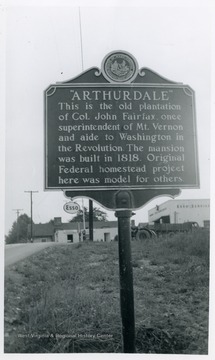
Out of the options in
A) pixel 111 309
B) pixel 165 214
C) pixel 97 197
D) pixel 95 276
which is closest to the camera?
pixel 97 197

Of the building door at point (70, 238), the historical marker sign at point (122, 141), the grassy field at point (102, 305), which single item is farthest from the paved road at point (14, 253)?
the building door at point (70, 238)

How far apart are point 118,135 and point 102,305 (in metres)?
2.41

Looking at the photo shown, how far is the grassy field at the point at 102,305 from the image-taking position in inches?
166

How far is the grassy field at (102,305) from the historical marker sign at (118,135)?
1724mm

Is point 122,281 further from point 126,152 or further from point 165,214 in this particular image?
point 165,214

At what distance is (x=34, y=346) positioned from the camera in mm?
4102

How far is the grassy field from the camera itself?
4.21 m

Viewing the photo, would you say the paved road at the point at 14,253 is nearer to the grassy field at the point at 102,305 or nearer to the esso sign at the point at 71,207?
the grassy field at the point at 102,305

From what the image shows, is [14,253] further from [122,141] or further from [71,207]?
[122,141]

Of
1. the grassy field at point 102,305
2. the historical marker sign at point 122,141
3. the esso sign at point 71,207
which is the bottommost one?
the grassy field at point 102,305

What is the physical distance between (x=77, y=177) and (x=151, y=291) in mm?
2809

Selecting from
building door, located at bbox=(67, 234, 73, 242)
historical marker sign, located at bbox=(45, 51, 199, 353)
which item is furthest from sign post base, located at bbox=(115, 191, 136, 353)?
building door, located at bbox=(67, 234, 73, 242)

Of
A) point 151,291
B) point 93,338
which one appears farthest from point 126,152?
point 151,291

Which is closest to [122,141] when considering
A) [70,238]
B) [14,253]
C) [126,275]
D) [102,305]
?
[126,275]
